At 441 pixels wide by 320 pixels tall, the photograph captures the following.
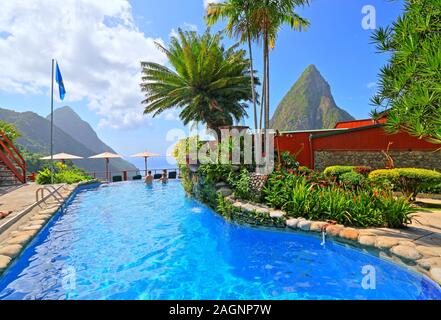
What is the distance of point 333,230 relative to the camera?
5.97m

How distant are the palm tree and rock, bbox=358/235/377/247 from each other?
42.6 feet

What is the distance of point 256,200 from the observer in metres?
8.20

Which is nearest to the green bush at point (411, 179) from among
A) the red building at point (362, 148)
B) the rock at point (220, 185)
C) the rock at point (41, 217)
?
the red building at point (362, 148)

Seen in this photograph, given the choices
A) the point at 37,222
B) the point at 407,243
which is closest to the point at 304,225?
the point at 407,243

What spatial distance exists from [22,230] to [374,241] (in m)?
8.43

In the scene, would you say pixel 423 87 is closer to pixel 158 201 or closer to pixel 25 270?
pixel 25 270

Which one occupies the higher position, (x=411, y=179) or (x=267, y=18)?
(x=267, y=18)

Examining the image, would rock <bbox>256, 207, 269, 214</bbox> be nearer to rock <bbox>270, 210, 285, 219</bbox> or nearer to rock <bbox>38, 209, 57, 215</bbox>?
rock <bbox>270, 210, 285, 219</bbox>

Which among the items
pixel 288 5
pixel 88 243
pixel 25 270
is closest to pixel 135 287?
pixel 25 270

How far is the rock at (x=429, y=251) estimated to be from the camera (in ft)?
14.5

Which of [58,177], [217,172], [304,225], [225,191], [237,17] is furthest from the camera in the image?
[58,177]

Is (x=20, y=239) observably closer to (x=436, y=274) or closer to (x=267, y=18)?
(x=436, y=274)

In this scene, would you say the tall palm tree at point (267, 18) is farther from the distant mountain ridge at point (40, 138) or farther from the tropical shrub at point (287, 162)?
the distant mountain ridge at point (40, 138)

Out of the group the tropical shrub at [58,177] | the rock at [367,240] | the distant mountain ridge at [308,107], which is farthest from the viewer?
the distant mountain ridge at [308,107]
